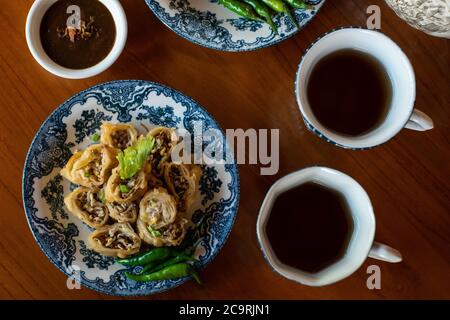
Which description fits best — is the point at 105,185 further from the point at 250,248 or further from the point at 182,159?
the point at 250,248

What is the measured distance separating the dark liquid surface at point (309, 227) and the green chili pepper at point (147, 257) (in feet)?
0.86

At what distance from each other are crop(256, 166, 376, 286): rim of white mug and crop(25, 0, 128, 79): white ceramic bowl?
52cm

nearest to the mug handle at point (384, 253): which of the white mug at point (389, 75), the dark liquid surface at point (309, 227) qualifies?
the dark liquid surface at point (309, 227)

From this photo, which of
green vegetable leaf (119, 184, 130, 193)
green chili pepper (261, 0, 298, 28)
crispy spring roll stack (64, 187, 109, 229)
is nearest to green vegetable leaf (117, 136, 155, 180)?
green vegetable leaf (119, 184, 130, 193)

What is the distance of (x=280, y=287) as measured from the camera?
1451 mm

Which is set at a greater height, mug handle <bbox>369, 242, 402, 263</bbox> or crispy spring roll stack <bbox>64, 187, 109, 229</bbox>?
crispy spring roll stack <bbox>64, 187, 109, 229</bbox>

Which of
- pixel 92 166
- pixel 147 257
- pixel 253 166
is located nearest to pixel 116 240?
pixel 147 257

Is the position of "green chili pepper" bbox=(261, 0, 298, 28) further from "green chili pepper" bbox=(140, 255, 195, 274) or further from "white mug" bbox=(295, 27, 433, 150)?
"green chili pepper" bbox=(140, 255, 195, 274)

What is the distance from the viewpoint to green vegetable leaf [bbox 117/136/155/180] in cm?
127

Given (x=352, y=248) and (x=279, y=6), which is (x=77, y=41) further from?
(x=352, y=248)

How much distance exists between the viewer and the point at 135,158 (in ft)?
4.17

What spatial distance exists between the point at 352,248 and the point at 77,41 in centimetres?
86
